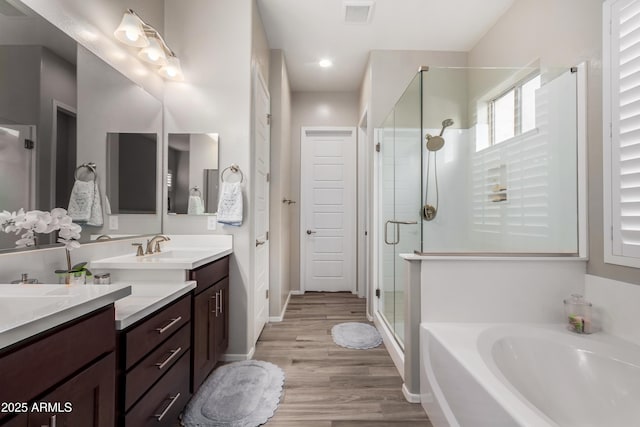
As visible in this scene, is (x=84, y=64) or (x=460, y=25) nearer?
(x=84, y=64)

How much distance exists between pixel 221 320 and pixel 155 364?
0.83 metres

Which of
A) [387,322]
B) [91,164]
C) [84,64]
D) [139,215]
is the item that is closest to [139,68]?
[84,64]

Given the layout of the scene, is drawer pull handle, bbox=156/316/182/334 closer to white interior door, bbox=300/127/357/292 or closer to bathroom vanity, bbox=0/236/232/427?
bathroom vanity, bbox=0/236/232/427

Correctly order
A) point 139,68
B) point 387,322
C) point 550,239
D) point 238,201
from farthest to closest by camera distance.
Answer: point 387,322 < point 238,201 < point 139,68 < point 550,239

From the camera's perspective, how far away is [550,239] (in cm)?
186

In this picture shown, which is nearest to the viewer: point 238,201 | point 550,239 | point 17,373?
point 17,373

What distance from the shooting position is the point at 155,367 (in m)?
1.26

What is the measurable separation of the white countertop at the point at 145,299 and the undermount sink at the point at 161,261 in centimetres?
9

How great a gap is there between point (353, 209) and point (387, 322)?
6.19 feet

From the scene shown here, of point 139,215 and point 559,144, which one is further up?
point 559,144

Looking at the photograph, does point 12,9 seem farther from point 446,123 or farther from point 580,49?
point 580,49

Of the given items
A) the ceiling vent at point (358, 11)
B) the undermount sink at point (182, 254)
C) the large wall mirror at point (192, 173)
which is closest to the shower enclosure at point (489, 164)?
the ceiling vent at point (358, 11)

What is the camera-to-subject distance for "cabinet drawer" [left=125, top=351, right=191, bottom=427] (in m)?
1.15

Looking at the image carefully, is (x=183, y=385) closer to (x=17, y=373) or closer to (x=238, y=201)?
(x=17, y=373)
